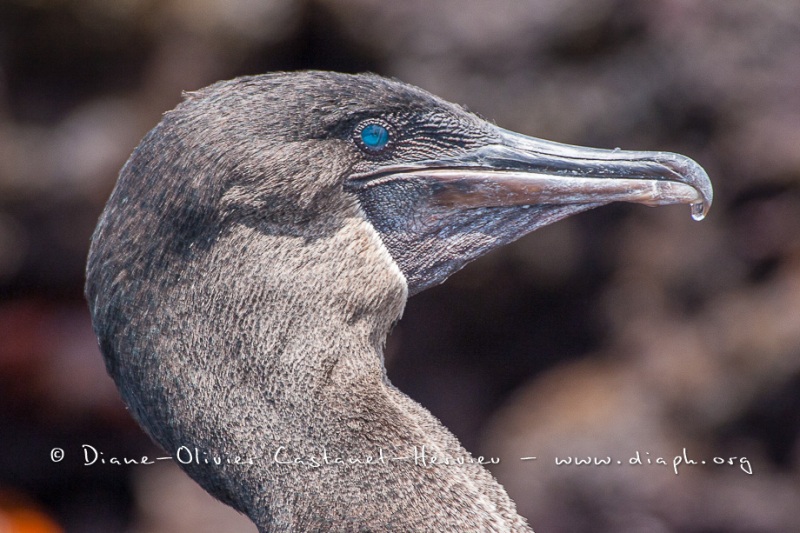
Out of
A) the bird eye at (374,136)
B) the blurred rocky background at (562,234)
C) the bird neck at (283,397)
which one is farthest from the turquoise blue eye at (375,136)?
the blurred rocky background at (562,234)

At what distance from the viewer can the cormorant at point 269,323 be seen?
2094 millimetres

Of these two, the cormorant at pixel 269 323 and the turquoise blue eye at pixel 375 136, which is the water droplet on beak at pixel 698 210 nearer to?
the cormorant at pixel 269 323

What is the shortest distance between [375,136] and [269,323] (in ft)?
1.87

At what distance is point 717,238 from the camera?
668 cm

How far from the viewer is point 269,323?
6.91ft

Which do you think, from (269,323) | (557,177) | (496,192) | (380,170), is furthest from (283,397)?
(557,177)

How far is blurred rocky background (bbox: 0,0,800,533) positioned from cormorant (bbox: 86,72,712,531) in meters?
4.28

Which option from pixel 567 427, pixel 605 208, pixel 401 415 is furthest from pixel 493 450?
pixel 401 415

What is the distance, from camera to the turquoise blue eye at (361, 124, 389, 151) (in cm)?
232

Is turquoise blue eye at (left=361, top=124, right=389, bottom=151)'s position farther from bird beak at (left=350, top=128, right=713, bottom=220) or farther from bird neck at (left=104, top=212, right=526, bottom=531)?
bird neck at (left=104, top=212, right=526, bottom=531)

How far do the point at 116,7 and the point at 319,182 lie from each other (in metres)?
5.08

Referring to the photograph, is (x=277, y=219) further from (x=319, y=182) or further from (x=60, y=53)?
(x=60, y=53)

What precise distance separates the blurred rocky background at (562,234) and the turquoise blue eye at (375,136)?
13.4 feet

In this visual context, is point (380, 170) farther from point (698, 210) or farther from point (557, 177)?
point (698, 210)
